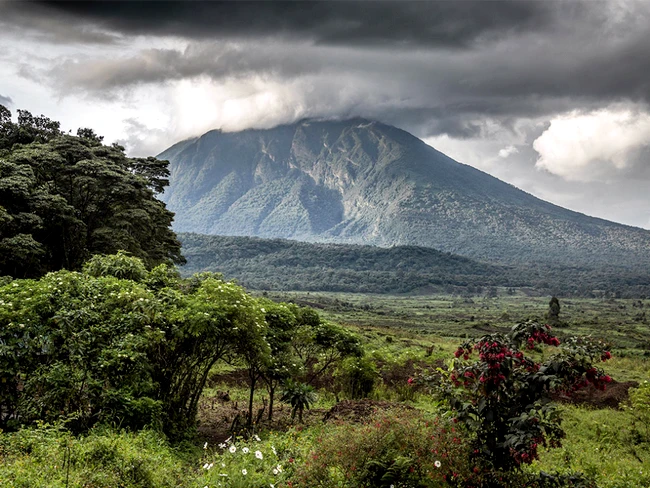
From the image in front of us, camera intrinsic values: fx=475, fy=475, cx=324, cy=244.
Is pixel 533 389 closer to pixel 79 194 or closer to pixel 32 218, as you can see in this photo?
pixel 32 218

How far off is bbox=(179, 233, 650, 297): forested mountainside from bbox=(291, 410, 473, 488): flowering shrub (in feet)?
427

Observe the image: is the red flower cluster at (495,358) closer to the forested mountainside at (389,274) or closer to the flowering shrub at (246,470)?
the flowering shrub at (246,470)

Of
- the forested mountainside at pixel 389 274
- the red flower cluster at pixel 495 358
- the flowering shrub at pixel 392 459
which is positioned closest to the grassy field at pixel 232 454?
the flowering shrub at pixel 392 459

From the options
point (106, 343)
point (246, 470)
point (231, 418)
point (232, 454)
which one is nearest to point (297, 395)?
point (231, 418)

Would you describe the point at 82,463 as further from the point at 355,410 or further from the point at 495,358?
the point at 355,410

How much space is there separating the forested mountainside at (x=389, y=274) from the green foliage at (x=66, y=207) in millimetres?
110415

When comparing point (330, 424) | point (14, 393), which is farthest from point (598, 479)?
point (14, 393)

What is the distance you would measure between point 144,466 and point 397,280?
6236 inches

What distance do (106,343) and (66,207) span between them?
1343 cm

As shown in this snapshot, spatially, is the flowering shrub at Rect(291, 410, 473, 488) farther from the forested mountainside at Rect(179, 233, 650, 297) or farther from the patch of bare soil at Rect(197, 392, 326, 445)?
the forested mountainside at Rect(179, 233, 650, 297)

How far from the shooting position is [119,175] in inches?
913

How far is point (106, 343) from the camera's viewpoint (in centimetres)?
915

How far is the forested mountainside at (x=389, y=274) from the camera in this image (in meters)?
153

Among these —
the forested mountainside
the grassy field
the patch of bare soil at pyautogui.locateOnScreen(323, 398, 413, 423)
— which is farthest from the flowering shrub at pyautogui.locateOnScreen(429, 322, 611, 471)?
the forested mountainside
